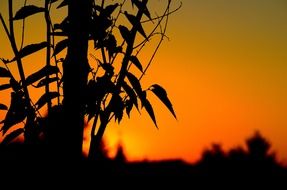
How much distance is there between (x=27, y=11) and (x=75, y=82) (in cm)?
72

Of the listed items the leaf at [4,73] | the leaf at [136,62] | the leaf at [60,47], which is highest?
the leaf at [60,47]

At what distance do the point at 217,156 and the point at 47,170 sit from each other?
5939 cm

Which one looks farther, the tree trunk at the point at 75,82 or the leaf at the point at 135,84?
the leaf at the point at 135,84

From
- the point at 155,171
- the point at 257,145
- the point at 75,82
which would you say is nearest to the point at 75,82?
the point at 75,82

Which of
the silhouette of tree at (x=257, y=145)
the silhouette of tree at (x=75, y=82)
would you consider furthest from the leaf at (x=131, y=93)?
the silhouette of tree at (x=257, y=145)

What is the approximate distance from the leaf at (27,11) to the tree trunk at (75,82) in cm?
43

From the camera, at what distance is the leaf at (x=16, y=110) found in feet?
7.59

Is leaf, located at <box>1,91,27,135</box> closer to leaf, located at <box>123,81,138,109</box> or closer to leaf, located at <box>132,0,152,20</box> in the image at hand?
leaf, located at <box>123,81,138,109</box>

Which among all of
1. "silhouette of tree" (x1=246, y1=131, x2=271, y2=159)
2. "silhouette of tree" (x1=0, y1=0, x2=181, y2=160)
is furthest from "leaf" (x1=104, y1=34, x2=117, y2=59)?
"silhouette of tree" (x1=246, y1=131, x2=271, y2=159)

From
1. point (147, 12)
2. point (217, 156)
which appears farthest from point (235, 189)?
point (217, 156)

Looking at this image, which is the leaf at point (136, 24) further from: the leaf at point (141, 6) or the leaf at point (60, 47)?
the leaf at point (60, 47)

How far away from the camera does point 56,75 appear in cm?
239

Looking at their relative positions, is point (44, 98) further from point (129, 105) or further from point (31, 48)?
point (129, 105)

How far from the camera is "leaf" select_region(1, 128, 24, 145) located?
8.34ft
